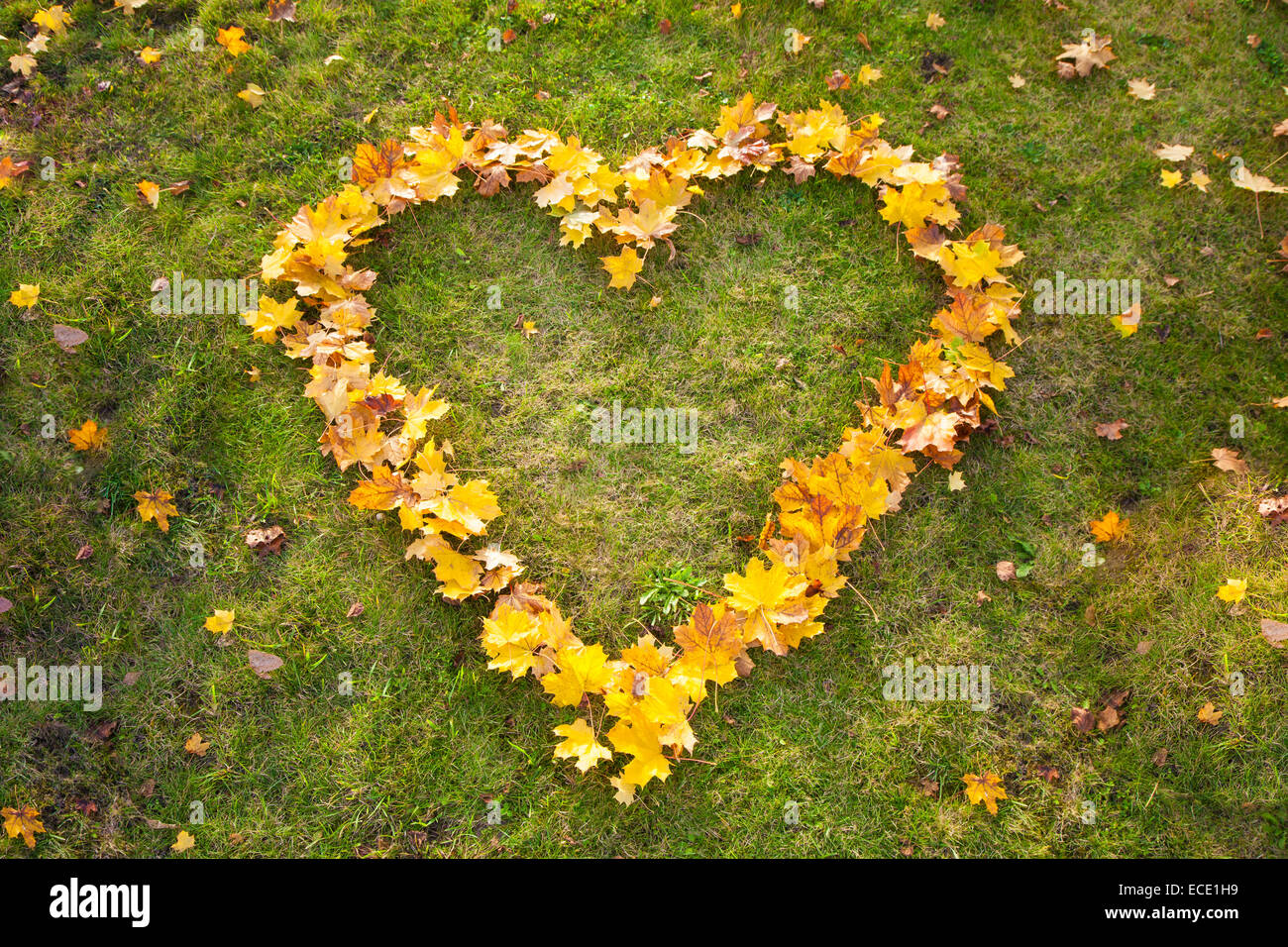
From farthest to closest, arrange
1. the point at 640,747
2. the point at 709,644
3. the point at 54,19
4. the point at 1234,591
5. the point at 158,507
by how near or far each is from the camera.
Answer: the point at 54,19
the point at 158,507
the point at 1234,591
the point at 709,644
the point at 640,747

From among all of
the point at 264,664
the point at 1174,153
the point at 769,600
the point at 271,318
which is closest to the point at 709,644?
the point at 769,600

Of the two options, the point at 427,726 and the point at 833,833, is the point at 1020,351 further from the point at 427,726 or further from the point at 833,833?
the point at 427,726

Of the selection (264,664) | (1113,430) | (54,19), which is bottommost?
(264,664)

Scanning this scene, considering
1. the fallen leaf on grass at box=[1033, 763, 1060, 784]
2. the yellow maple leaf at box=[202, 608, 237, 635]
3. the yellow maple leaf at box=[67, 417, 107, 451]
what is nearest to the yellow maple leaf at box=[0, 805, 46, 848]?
the yellow maple leaf at box=[202, 608, 237, 635]

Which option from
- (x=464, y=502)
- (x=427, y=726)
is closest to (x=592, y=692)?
(x=427, y=726)

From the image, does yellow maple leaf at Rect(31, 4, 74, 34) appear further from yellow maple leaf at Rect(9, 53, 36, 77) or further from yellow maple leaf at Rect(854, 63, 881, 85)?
yellow maple leaf at Rect(854, 63, 881, 85)

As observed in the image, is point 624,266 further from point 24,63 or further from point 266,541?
point 24,63
